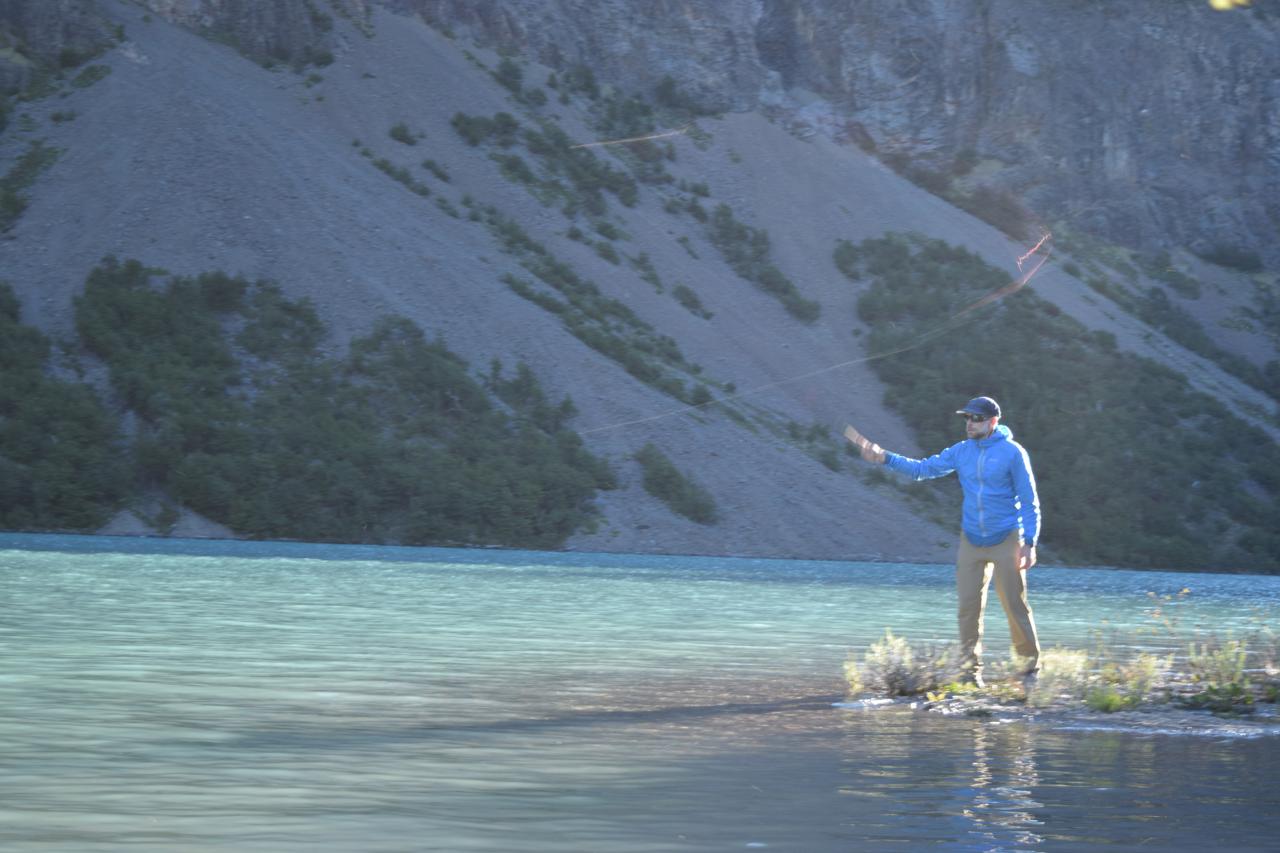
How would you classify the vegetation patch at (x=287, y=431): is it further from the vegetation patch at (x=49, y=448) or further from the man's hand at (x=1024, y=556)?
the man's hand at (x=1024, y=556)

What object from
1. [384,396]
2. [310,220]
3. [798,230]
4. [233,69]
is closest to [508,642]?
[384,396]

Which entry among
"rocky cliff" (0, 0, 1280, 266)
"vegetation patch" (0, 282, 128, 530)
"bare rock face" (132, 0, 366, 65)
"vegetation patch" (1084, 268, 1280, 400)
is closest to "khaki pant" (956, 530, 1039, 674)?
"vegetation patch" (0, 282, 128, 530)

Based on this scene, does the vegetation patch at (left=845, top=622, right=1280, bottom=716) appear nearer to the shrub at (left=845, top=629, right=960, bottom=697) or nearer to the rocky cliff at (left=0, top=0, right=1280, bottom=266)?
the shrub at (left=845, top=629, right=960, bottom=697)

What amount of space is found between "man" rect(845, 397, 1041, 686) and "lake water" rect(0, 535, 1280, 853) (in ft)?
3.65

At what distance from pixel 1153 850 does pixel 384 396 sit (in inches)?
1935

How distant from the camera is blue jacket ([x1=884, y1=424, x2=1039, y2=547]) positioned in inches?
508

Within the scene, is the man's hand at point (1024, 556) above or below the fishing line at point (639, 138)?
below

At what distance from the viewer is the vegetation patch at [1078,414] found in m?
66.2

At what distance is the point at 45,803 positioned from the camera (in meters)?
7.61

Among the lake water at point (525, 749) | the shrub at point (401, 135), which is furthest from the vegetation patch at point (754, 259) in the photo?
the lake water at point (525, 749)

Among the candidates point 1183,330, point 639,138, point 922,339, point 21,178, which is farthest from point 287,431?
point 1183,330

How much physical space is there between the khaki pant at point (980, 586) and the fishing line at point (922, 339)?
141 feet

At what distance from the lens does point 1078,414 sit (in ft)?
235

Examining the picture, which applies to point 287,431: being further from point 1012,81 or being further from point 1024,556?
point 1012,81
